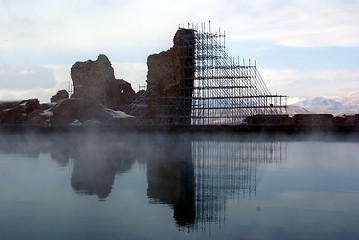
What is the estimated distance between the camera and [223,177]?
13211 mm

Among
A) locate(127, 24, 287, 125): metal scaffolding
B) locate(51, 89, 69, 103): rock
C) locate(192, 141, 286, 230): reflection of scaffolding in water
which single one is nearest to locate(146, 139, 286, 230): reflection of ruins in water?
locate(192, 141, 286, 230): reflection of scaffolding in water

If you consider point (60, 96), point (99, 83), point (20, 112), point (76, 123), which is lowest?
point (76, 123)

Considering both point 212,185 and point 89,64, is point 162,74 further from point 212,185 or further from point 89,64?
point 212,185

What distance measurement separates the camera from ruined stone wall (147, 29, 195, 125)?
3862 centimetres

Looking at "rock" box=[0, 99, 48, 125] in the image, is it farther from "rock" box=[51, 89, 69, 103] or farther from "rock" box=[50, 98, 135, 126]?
"rock" box=[51, 89, 69, 103]

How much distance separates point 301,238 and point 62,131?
28.7 meters

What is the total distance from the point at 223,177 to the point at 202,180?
81cm

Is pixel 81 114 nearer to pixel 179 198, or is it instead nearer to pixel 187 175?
pixel 187 175

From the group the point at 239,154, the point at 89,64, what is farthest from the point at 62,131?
the point at 239,154

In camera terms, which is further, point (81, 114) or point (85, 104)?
point (85, 104)

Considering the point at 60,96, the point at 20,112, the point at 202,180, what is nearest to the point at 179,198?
the point at 202,180

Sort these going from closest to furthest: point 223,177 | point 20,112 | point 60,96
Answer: point 223,177, point 20,112, point 60,96

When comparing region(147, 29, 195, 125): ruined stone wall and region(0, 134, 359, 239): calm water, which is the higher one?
region(147, 29, 195, 125): ruined stone wall

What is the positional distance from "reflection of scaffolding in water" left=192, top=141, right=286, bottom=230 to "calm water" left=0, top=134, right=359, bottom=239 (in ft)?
0.08
